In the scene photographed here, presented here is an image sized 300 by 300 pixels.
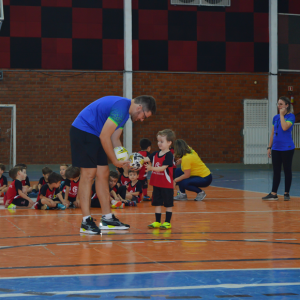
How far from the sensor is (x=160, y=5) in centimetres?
2036

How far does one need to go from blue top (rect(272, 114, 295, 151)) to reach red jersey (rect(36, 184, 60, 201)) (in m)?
4.06

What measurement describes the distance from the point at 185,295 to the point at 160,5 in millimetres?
18695

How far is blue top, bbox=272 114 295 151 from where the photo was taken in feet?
29.7

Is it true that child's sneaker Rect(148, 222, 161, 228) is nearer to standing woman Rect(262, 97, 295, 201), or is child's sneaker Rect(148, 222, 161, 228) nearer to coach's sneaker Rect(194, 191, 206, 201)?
coach's sneaker Rect(194, 191, 206, 201)

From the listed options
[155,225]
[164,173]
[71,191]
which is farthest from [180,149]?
[155,225]

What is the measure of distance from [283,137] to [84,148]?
16.0 feet

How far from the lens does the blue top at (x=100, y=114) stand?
207 inches

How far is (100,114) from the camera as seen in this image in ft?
17.7

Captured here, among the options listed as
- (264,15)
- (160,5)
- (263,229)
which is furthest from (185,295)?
(264,15)

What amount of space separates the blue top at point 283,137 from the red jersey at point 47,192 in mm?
4062

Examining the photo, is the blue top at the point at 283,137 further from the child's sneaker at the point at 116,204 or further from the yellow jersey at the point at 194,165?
the child's sneaker at the point at 116,204

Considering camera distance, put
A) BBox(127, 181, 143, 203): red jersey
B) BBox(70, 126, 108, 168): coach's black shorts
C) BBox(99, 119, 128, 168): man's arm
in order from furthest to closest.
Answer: BBox(127, 181, 143, 203): red jersey < BBox(70, 126, 108, 168): coach's black shorts < BBox(99, 119, 128, 168): man's arm

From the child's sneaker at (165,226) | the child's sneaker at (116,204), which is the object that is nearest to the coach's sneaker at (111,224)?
the child's sneaker at (165,226)

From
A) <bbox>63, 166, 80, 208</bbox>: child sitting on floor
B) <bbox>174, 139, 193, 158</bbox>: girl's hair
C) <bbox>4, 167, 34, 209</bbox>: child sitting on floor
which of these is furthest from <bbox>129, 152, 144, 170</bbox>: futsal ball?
<bbox>174, 139, 193, 158</bbox>: girl's hair
